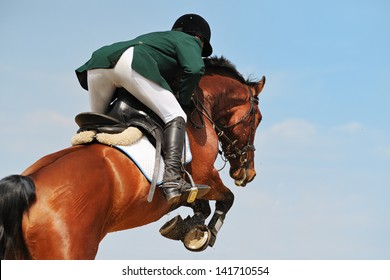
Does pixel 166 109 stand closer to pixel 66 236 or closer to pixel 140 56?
pixel 140 56

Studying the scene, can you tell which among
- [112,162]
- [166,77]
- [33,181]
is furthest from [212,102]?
[33,181]

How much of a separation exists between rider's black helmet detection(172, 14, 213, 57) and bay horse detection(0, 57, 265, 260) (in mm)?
597

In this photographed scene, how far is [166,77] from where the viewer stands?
25.2ft

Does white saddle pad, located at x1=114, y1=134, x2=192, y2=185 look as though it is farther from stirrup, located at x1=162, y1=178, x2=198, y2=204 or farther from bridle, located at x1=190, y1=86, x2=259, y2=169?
bridle, located at x1=190, y1=86, x2=259, y2=169

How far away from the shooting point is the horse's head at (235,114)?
8.59 metres

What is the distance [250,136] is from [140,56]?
8.31ft

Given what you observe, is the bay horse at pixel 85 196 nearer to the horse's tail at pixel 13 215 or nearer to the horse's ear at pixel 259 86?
the horse's tail at pixel 13 215

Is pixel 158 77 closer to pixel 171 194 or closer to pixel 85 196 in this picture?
pixel 171 194

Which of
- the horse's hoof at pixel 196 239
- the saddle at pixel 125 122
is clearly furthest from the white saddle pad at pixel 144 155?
the horse's hoof at pixel 196 239

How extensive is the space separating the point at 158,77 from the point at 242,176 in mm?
2548

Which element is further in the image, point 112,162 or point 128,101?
point 128,101

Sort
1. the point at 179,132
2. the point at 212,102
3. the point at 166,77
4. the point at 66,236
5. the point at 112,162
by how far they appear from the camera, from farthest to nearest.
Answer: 1. the point at 212,102
2. the point at 166,77
3. the point at 179,132
4. the point at 112,162
5. the point at 66,236

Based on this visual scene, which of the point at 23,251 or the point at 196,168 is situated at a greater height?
the point at 196,168

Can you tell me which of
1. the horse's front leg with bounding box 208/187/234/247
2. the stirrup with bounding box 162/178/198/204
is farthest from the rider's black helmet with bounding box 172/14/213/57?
the stirrup with bounding box 162/178/198/204
